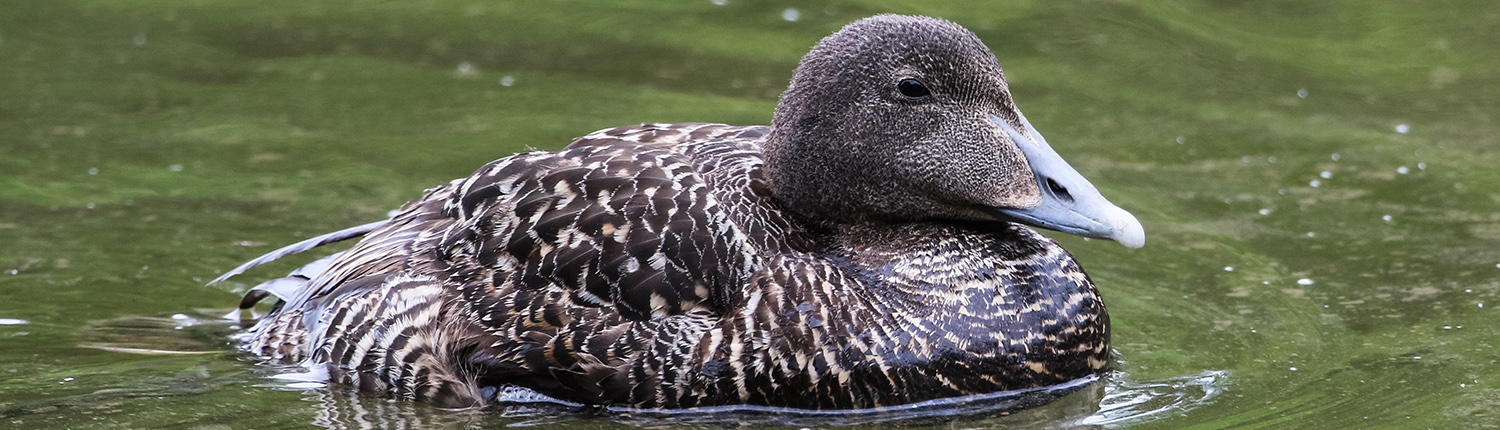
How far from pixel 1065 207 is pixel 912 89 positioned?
2.08ft

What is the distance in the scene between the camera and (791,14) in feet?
36.9

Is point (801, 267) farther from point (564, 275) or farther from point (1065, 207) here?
point (1065, 207)

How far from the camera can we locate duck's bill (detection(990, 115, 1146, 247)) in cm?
585

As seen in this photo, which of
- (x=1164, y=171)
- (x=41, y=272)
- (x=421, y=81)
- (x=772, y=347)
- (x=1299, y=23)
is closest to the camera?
(x=772, y=347)

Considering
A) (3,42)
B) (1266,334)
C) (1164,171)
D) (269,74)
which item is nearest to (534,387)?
(1266,334)

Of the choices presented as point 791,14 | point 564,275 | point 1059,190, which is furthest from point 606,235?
point 791,14

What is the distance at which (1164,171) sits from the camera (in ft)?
29.1

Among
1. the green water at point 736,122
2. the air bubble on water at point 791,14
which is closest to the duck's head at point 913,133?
the green water at point 736,122

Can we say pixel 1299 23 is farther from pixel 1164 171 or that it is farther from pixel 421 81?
pixel 421 81

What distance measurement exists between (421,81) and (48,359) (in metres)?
3.87

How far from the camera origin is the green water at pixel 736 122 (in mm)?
6266

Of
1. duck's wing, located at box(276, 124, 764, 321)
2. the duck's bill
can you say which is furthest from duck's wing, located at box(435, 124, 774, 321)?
the duck's bill

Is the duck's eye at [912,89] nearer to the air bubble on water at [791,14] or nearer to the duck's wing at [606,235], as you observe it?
the duck's wing at [606,235]

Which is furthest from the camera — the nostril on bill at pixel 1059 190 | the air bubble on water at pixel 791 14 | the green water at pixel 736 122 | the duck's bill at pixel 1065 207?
the air bubble on water at pixel 791 14
